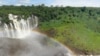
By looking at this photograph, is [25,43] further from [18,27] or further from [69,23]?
[69,23]

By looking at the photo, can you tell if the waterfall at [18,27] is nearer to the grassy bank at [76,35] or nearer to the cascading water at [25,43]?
the cascading water at [25,43]

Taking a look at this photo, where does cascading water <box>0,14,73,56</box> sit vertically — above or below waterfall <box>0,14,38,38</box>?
below

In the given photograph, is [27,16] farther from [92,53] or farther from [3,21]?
[92,53]

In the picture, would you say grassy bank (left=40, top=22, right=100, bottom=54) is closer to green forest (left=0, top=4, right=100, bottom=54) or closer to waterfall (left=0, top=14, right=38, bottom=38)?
green forest (left=0, top=4, right=100, bottom=54)

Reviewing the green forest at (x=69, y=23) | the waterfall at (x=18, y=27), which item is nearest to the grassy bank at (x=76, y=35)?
the green forest at (x=69, y=23)

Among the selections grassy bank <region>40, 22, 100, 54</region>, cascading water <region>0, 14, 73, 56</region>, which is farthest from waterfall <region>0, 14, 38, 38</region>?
grassy bank <region>40, 22, 100, 54</region>

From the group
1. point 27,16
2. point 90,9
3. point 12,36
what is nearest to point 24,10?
point 27,16
